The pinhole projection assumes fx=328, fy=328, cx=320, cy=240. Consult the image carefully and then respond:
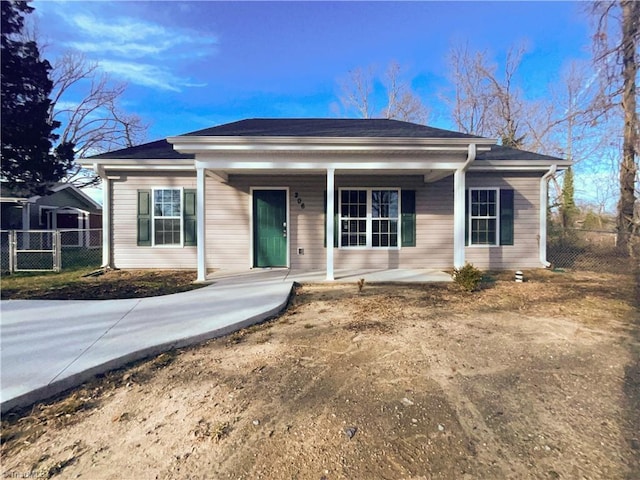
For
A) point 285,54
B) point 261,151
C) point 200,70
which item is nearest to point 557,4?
point 285,54

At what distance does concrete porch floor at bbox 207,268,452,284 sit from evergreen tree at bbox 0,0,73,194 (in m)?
11.4

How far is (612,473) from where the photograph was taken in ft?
5.60

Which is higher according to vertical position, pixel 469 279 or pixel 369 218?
pixel 369 218

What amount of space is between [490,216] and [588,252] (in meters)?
4.30

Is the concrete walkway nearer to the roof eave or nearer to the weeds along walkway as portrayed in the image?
the weeds along walkway

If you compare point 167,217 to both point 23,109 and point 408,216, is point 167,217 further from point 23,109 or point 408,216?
point 23,109

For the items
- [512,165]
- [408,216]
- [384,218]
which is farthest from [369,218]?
[512,165]

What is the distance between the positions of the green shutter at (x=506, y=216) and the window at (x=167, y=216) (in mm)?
8272

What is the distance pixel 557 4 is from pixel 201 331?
1330cm

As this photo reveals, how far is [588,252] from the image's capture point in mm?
10148

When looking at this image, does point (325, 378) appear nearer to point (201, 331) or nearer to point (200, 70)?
point (201, 331)

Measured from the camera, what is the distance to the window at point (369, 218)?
27.9 feet

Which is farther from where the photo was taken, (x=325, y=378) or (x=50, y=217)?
(x=50, y=217)

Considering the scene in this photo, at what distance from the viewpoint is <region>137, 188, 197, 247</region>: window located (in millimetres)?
8344
